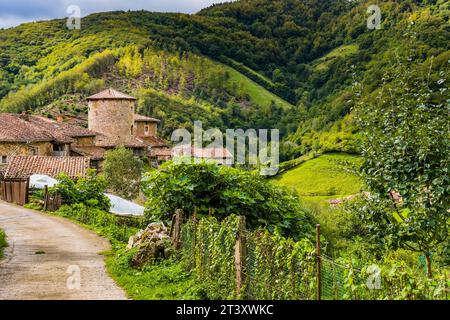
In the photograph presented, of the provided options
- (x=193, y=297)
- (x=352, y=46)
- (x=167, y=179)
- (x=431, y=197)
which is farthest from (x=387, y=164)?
(x=352, y=46)

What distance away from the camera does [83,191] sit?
28.8 metres

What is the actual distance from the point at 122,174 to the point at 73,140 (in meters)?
13.4

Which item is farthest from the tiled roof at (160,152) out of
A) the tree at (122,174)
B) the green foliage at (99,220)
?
the green foliage at (99,220)

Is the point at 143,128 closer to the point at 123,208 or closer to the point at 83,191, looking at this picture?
the point at 123,208

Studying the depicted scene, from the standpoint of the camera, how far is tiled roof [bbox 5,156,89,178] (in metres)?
36.2

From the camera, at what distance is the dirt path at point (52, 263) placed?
1129cm

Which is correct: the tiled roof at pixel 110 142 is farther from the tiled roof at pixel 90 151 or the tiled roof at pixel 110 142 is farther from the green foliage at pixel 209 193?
the green foliage at pixel 209 193

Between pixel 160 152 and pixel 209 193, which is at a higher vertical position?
pixel 160 152

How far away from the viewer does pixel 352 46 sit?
180000 mm

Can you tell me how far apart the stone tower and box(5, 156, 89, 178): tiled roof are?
30.4 meters

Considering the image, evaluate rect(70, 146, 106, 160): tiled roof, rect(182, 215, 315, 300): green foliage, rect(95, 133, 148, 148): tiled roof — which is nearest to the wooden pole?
rect(182, 215, 315, 300): green foliage

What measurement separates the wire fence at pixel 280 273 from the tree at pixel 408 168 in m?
1.41

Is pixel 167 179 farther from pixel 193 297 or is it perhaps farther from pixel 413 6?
pixel 413 6

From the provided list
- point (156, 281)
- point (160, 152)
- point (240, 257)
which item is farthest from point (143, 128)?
point (240, 257)
